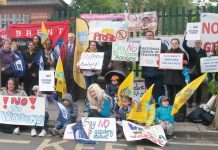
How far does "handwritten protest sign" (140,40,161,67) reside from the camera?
31.0ft

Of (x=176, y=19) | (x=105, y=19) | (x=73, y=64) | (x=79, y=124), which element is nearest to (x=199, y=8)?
(x=176, y=19)

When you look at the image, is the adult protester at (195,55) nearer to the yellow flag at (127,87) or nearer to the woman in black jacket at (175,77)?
the woman in black jacket at (175,77)

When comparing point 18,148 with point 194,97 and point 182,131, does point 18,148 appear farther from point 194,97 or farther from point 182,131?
point 194,97

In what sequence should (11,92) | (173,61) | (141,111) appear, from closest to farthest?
1. (141,111)
2. (11,92)
3. (173,61)

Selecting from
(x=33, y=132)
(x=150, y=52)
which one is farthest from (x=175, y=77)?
(x=33, y=132)

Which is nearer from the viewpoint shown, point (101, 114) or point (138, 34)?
point (101, 114)

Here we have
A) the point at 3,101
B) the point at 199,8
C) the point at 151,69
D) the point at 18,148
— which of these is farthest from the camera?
the point at 199,8

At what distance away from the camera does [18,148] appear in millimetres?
6984

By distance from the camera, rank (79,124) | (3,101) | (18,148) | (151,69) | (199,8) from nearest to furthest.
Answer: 1. (18,148)
2. (79,124)
3. (3,101)
4. (151,69)
5. (199,8)

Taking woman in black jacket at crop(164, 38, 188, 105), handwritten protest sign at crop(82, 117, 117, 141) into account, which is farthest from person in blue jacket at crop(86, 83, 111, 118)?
woman in black jacket at crop(164, 38, 188, 105)

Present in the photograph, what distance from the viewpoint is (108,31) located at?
10375mm

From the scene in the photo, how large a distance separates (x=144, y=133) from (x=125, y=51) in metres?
2.95

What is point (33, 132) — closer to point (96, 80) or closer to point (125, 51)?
point (96, 80)

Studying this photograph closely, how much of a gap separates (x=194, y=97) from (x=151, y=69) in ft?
5.05
